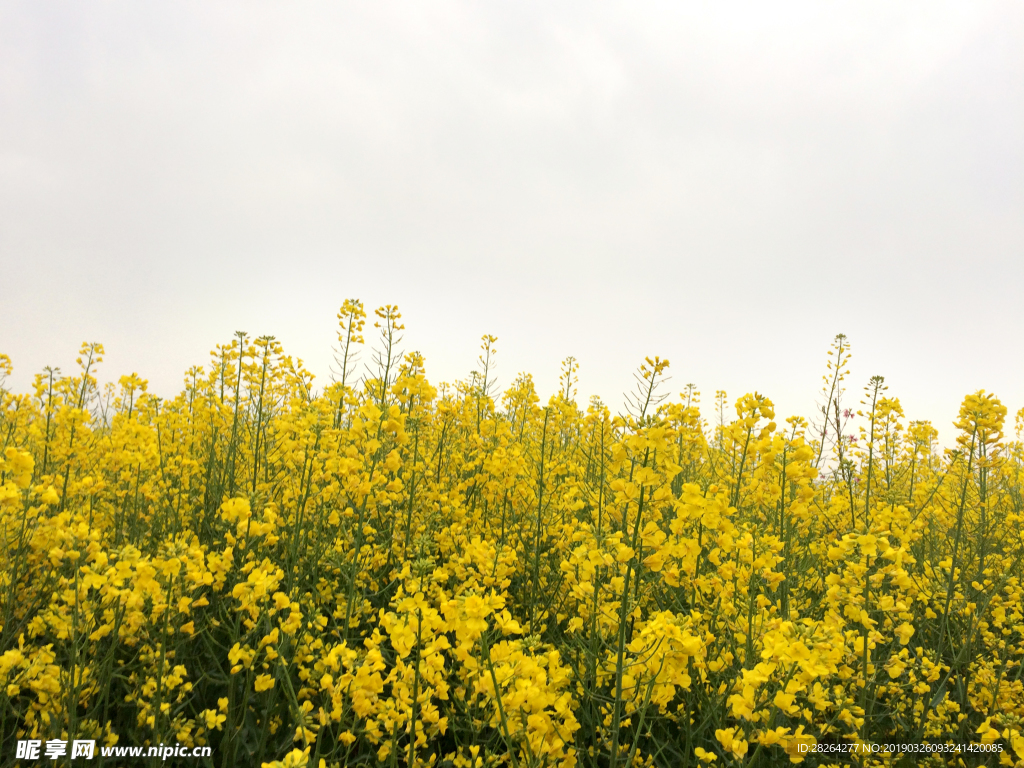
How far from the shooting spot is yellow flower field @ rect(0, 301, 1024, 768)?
80.5 inches

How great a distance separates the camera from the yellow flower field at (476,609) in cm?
204

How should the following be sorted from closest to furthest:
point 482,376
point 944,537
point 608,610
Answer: point 608,610 → point 944,537 → point 482,376

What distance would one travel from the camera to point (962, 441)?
3658mm

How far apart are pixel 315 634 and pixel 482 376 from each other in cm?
422

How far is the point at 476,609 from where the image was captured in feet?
5.93

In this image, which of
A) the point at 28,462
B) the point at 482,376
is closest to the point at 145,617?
the point at 28,462

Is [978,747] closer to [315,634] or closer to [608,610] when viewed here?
[608,610]

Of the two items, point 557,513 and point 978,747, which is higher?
point 557,513

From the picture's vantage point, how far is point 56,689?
2.29m

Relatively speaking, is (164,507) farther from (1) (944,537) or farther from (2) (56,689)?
(1) (944,537)

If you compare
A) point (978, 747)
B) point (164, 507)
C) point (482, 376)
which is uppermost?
point (482, 376)

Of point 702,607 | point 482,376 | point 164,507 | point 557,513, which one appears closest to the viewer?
point 702,607

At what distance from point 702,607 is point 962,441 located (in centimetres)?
217

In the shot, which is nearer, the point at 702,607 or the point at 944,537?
the point at 702,607
